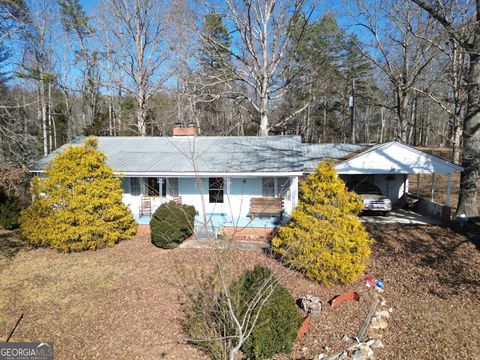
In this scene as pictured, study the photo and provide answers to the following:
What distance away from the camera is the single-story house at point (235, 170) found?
13773mm

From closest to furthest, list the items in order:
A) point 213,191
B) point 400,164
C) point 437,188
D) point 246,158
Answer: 1. point 400,164
2. point 246,158
3. point 213,191
4. point 437,188

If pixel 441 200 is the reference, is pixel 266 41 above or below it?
above

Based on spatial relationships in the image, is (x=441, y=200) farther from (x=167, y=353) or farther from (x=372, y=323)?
(x=167, y=353)

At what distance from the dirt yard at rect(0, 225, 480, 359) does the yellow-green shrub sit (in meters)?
0.60

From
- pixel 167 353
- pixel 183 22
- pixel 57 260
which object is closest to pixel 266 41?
pixel 183 22

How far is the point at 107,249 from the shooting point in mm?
12062

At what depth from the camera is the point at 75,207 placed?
38.3 ft

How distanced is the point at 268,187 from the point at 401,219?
20.2 ft

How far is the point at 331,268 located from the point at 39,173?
46.7 ft

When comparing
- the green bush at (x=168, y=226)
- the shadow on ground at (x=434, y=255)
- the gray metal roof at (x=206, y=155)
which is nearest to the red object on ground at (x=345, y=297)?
the shadow on ground at (x=434, y=255)

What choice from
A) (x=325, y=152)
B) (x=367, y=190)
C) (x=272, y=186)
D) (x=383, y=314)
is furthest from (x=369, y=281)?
(x=325, y=152)

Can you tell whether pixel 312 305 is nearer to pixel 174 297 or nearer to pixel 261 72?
pixel 174 297

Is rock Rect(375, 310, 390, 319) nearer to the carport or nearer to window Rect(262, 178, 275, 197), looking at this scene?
the carport

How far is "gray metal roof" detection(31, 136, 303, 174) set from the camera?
46.2 ft
